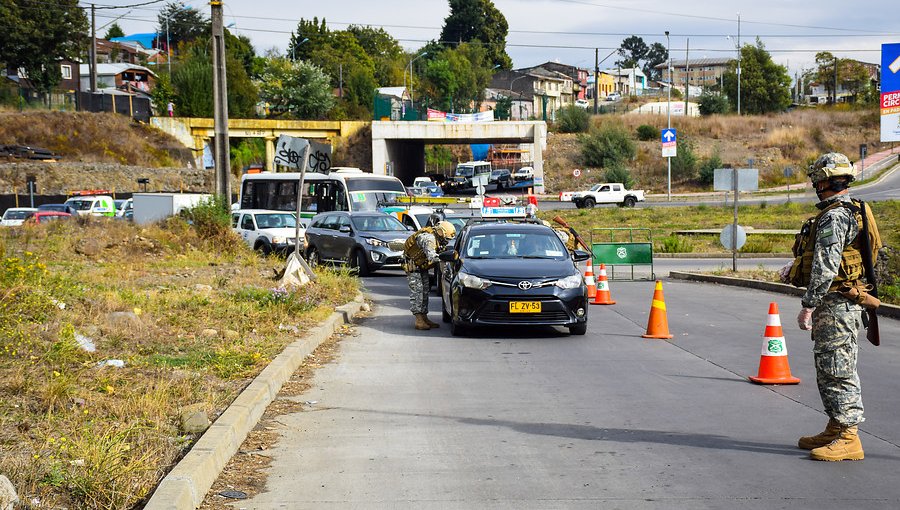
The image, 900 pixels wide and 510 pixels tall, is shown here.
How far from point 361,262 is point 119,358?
16257 mm

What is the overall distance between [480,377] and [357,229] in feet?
52.9

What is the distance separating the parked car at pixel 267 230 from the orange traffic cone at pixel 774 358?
21.6 meters

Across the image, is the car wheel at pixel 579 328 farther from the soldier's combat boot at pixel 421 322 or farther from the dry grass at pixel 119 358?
the dry grass at pixel 119 358

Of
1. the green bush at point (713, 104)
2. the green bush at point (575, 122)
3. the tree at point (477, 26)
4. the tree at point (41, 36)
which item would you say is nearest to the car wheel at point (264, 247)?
the tree at point (41, 36)

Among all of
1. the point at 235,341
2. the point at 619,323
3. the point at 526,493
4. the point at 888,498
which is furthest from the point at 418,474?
the point at 619,323

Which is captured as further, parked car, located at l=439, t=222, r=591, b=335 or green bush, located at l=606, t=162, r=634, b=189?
green bush, located at l=606, t=162, r=634, b=189

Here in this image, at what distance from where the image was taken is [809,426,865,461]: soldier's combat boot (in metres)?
6.74

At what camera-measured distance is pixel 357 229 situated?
2644cm

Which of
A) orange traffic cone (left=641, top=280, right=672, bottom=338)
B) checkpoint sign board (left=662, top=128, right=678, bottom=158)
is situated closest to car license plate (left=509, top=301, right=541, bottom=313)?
orange traffic cone (left=641, top=280, right=672, bottom=338)

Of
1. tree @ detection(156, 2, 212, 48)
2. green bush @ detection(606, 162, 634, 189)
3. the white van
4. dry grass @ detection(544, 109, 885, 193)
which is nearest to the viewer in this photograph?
the white van

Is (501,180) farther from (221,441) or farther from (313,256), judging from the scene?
(221,441)

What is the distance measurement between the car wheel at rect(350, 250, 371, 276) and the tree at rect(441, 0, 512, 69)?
122104 millimetres

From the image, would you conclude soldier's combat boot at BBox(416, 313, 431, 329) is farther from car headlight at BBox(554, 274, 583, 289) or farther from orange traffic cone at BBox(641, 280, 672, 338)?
orange traffic cone at BBox(641, 280, 672, 338)

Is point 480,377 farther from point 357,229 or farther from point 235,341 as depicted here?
point 357,229
